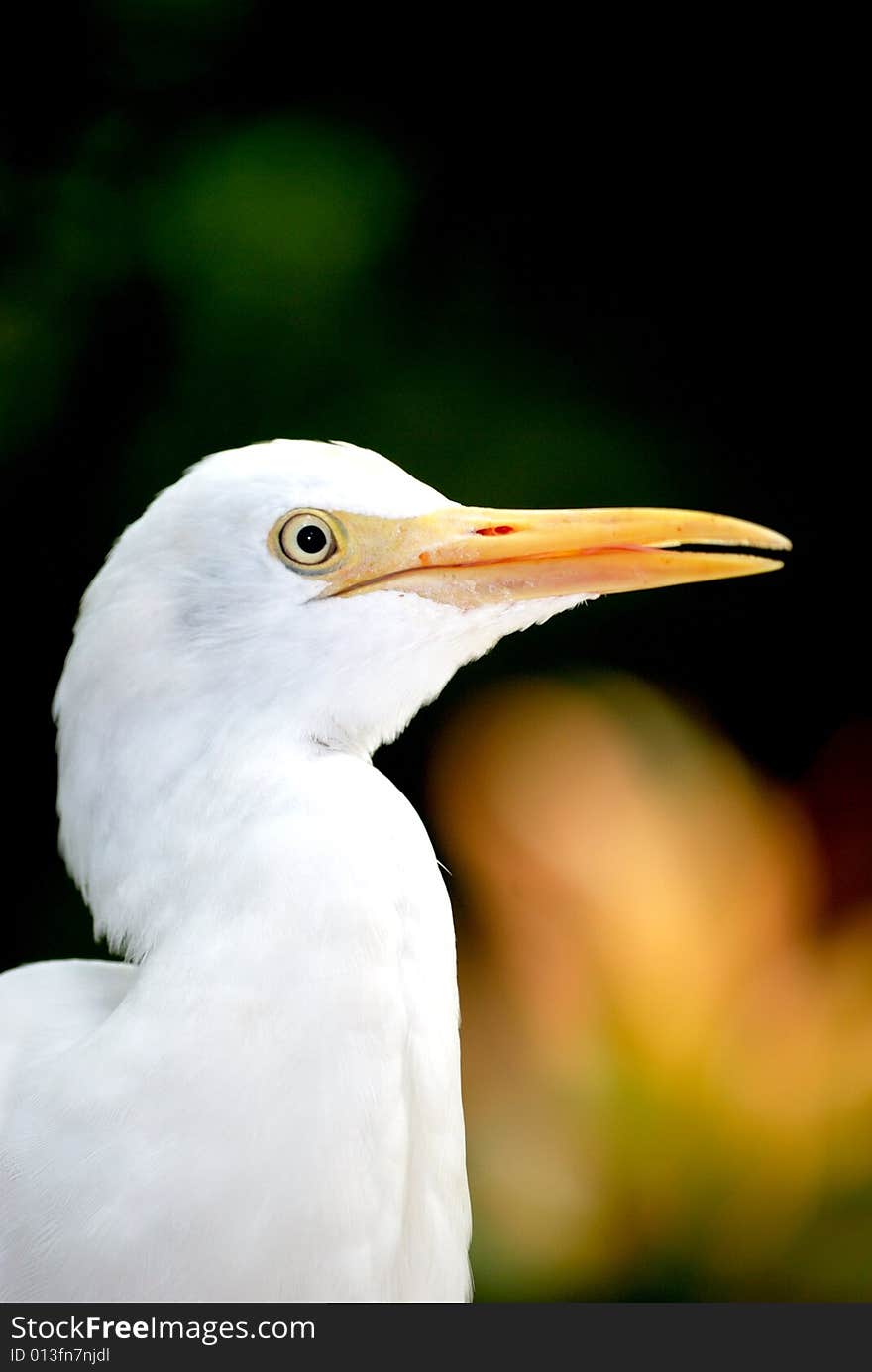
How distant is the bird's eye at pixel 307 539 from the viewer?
687mm

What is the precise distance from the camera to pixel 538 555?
2.30 feet

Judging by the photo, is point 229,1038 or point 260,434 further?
point 260,434

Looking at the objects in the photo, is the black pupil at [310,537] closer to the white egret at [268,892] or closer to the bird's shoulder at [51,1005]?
the white egret at [268,892]

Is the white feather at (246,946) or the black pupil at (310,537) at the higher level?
the black pupil at (310,537)

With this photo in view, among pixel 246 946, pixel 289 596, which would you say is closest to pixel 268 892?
pixel 246 946

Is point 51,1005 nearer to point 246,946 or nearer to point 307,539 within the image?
point 246,946

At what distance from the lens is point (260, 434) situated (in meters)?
1.19

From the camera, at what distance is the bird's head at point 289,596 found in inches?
26.8

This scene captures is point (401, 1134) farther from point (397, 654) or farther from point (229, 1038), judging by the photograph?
point (397, 654)

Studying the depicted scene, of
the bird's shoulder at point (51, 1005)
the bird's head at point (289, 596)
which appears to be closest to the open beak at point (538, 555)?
the bird's head at point (289, 596)

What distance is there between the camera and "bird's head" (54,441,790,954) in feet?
2.23

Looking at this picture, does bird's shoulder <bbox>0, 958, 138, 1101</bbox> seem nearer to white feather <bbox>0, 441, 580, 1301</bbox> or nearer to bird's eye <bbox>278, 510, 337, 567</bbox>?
white feather <bbox>0, 441, 580, 1301</bbox>

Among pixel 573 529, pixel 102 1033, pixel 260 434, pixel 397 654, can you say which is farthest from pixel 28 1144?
pixel 260 434

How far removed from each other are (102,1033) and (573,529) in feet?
1.08
